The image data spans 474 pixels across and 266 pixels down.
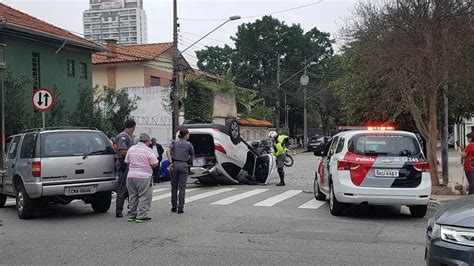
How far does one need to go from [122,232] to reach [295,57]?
60.3m

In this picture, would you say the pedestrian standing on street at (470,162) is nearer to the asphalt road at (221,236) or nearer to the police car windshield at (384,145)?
the asphalt road at (221,236)

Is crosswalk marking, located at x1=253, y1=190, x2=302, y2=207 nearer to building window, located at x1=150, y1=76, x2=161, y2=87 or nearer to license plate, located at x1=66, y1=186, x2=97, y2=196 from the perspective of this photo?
license plate, located at x1=66, y1=186, x2=97, y2=196

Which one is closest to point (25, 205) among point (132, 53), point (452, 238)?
point (452, 238)

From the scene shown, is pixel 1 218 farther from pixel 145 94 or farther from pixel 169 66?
pixel 169 66

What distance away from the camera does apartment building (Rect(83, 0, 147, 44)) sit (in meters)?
35.8

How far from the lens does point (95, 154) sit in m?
10.8

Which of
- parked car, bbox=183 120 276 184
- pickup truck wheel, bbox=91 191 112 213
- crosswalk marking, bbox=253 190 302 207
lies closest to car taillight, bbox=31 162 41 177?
pickup truck wheel, bbox=91 191 112 213

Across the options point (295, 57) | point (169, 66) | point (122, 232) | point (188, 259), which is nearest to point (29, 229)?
point (122, 232)

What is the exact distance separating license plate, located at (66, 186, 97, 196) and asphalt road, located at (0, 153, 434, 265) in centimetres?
52

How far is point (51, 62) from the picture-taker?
26.5 meters

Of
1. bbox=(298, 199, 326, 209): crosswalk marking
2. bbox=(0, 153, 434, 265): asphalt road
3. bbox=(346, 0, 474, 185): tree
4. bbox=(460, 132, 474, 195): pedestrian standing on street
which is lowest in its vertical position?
bbox=(298, 199, 326, 209): crosswalk marking

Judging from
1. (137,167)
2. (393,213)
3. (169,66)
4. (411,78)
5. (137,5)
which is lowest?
(393,213)

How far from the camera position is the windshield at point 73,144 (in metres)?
10.5

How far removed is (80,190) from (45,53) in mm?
17427
